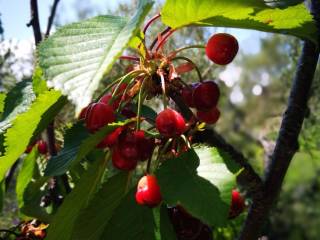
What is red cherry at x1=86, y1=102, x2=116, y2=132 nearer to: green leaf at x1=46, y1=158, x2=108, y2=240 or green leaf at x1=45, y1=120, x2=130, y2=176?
green leaf at x1=45, y1=120, x2=130, y2=176

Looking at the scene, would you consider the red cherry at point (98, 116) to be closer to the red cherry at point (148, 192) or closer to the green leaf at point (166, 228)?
the red cherry at point (148, 192)

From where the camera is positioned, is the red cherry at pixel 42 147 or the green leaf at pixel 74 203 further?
the red cherry at pixel 42 147

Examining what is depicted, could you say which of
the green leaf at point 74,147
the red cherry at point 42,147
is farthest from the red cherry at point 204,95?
the red cherry at point 42,147

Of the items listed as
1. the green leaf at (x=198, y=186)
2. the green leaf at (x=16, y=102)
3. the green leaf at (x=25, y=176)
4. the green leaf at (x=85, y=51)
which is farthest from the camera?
the green leaf at (x=25, y=176)

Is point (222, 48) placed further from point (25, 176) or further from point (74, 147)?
point (25, 176)

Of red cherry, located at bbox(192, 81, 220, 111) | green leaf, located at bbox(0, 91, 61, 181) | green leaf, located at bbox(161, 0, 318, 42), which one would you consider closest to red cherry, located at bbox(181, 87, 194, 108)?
red cherry, located at bbox(192, 81, 220, 111)

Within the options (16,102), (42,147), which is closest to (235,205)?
(16,102)
